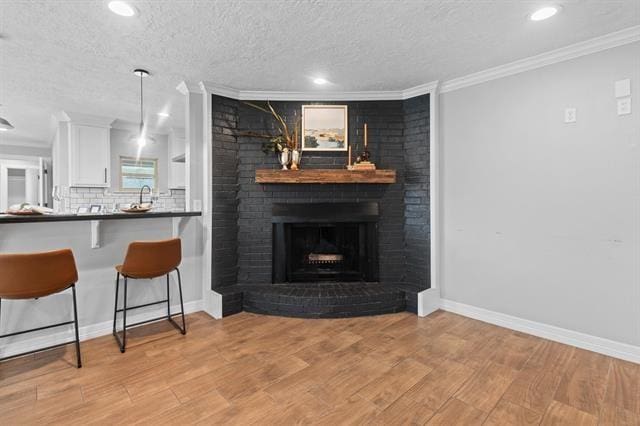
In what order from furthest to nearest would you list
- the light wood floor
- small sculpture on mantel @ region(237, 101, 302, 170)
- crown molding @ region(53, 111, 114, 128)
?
crown molding @ region(53, 111, 114, 128), small sculpture on mantel @ region(237, 101, 302, 170), the light wood floor

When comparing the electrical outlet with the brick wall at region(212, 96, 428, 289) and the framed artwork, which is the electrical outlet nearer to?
the brick wall at region(212, 96, 428, 289)

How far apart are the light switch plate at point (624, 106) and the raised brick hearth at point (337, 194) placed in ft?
5.05

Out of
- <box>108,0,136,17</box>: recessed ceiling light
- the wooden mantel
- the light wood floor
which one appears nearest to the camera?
the light wood floor

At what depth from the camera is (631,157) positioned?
2234 millimetres

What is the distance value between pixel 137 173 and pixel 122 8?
3.69m

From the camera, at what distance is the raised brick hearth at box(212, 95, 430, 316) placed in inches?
133

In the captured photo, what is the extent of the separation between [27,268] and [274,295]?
188 centimetres

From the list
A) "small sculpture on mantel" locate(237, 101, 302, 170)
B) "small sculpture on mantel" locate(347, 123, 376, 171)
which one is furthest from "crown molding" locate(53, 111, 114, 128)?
"small sculpture on mantel" locate(347, 123, 376, 171)

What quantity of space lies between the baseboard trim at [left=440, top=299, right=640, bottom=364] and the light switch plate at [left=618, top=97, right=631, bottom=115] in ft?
5.62

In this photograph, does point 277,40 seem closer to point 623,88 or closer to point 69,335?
point 623,88

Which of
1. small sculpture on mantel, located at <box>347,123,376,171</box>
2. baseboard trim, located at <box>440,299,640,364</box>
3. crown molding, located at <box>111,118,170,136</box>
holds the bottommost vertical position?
baseboard trim, located at <box>440,299,640,364</box>

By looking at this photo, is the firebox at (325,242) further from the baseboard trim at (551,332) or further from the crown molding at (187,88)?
the crown molding at (187,88)

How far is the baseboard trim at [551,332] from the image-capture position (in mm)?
2262

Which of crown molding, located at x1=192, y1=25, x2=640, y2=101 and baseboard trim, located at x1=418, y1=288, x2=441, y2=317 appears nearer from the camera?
crown molding, located at x1=192, y1=25, x2=640, y2=101
